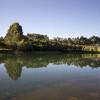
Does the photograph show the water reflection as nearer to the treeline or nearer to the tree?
the treeline

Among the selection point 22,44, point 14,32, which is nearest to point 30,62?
point 22,44

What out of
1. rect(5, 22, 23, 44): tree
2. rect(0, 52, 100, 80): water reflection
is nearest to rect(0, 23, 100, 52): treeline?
rect(5, 22, 23, 44): tree

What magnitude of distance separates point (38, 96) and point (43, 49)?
208ft

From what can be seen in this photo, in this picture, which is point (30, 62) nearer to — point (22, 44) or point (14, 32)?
point (22, 44)

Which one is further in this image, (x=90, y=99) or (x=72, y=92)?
(x=72, y=92)

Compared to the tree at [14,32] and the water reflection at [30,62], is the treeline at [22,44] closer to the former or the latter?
the tree at [14,32]

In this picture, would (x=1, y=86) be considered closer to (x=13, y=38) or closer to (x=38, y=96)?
(x=38, y=96)

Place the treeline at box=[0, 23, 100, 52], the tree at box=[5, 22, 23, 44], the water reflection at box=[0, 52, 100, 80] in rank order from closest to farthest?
the water reflection at box=[0, 52, 100, 80] < the treeline at box=[0, 23, 100, 52] < the tree at box=[5, 22, 23, 44]

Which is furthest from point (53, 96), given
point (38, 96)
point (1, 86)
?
point (1, 86)

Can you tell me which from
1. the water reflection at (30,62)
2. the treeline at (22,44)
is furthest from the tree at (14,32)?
the water reflection at (30,62)

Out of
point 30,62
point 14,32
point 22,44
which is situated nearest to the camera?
point 30,62

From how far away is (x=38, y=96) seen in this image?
631 inches

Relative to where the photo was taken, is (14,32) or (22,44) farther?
(14,32)

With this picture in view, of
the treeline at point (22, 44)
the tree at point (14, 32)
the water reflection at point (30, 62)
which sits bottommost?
the water reflection at point (30, 62)
